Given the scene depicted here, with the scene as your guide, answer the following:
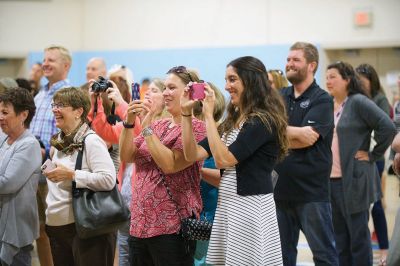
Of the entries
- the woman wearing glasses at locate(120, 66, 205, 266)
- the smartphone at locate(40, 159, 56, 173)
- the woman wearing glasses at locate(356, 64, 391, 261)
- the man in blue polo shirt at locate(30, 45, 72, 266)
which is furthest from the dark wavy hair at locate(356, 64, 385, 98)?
the smartphone at locate(40, 159, 56, 173)

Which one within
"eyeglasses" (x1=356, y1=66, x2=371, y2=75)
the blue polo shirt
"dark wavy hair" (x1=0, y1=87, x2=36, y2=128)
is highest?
"eyeglasses" (x1=356, y1=66, x2=371, y2=75)

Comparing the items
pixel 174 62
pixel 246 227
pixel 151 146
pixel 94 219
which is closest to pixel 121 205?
pixel 94 219

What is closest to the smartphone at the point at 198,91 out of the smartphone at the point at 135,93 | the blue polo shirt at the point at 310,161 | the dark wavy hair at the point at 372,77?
the smartphone at the point at 135,93

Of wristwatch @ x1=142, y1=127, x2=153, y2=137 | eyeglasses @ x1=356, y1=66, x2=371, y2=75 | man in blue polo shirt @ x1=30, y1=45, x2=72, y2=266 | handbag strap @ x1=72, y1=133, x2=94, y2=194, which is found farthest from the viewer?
eyeglasses @ x1=356, y1=66, x2=371, y2=75

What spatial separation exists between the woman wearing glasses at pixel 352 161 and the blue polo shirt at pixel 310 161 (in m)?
0.74

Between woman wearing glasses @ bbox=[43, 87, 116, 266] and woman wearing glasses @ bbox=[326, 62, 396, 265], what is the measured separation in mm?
1948

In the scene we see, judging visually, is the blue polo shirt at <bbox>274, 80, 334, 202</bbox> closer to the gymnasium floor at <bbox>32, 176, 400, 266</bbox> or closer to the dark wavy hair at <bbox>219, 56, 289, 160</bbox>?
the dark wavy hair at <bbox>219, 56, 289, 160</bbox>

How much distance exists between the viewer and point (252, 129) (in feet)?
10.4

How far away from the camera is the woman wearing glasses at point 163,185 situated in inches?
131

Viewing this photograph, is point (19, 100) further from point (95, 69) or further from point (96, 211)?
point (95, 69)

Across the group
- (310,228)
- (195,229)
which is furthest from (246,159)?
(310,228)

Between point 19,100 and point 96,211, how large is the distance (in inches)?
43.3

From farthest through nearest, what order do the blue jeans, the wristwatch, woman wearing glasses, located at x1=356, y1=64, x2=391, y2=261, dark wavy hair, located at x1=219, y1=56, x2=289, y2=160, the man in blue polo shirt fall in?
woman wearing glasses, located at x1=356, y1=64, x2=391, y2=261
the man in blue polo shirt
the blue jeans
the wristwatch
dark wavy hair, located at x1=219, y1=56, x2=289, y2=160

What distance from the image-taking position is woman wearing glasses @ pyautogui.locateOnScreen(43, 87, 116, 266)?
12.1 ft
